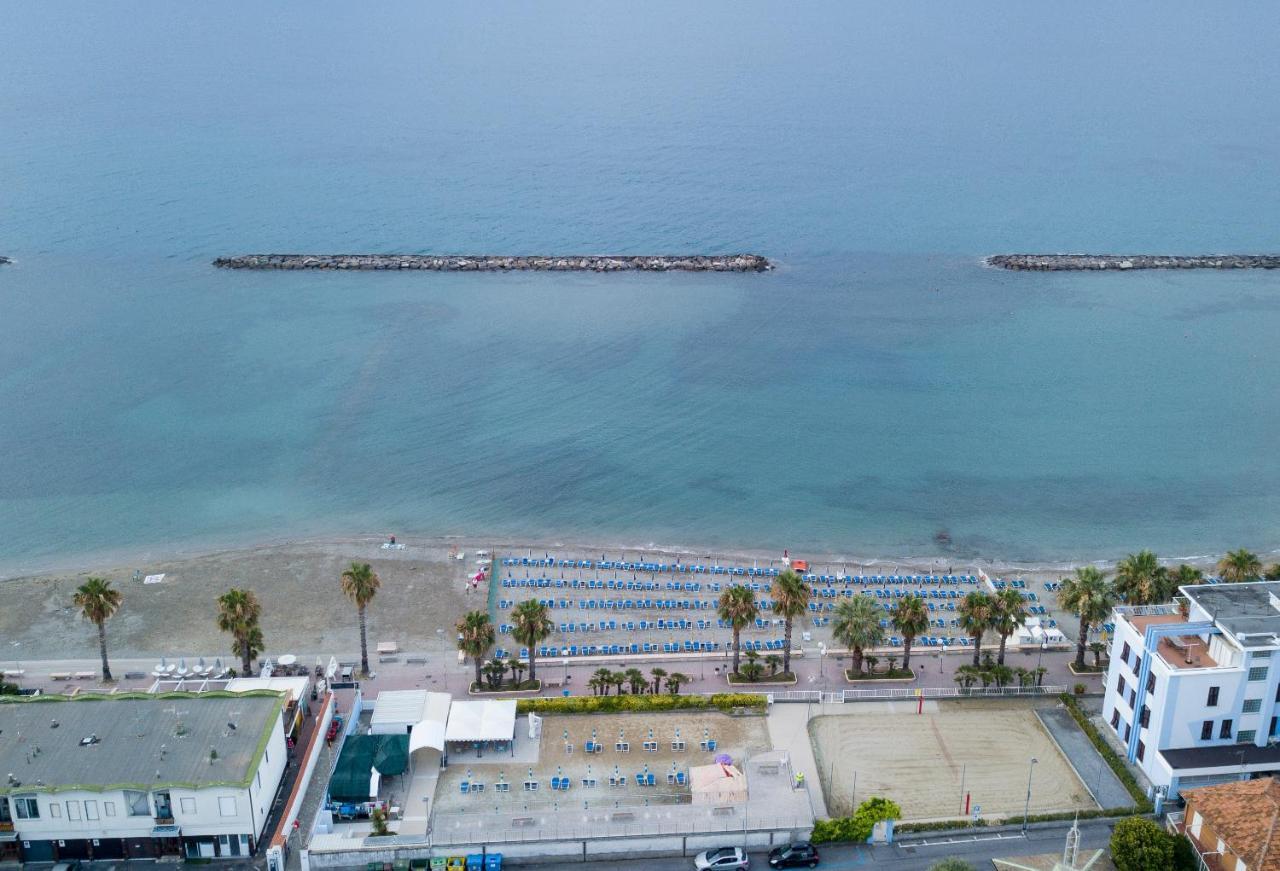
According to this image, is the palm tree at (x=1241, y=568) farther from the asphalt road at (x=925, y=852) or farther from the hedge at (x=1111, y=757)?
the asphalt road at (x=925, y=852)

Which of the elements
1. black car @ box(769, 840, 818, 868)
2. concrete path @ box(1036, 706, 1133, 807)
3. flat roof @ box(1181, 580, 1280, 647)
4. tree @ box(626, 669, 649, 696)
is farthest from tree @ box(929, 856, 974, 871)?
tree @ box(626, 669, 649, 696)

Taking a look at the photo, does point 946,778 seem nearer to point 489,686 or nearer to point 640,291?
point 489,686

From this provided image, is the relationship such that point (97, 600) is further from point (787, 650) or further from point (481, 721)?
point (787, 650)

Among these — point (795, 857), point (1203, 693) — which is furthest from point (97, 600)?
point (1203, 693)

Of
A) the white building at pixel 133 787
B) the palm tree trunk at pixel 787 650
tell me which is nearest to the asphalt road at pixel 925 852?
the palm tree trunk at pixel 787 650

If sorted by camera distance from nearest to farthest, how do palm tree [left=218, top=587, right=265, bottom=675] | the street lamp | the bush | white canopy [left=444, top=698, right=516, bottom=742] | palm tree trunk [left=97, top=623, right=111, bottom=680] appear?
the bush
the street lamp
white canopy [left=444, top=698, right=516, bottom=742]
palm tree [left=218, top=587, right=265, bottom=675]
palm tree trunk [left=97, top=623, right=111, bottom=680]

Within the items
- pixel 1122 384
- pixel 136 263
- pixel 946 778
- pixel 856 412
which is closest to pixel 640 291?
pixel 856 412

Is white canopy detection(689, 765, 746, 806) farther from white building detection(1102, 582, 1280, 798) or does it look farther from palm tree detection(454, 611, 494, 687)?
white building detection(1102, 582, 1280, 798)
